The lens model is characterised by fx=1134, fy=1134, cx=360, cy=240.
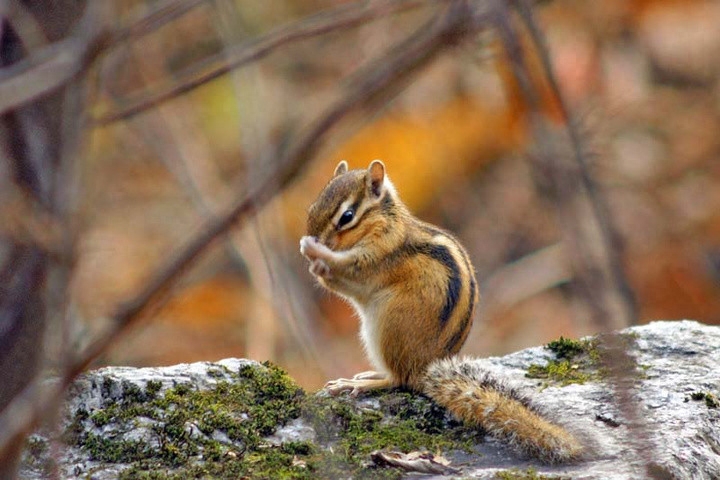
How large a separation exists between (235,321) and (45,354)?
21.9ft

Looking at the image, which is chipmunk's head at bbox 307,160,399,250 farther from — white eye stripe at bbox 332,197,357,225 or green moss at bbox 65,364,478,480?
green moss at bbox 65,364,478,480

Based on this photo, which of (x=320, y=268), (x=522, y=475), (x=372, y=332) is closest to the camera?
(x=522, y=475)

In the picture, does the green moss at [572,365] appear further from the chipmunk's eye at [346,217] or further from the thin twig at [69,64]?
the thin twig at [69,64]

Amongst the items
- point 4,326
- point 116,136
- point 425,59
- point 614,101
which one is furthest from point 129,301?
point 614,101

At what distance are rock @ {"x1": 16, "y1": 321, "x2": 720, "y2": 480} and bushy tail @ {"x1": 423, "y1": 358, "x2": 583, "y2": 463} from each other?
0.04 m

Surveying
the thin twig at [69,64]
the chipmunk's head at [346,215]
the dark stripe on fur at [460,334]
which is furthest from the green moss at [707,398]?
the thin twig at [69,64]

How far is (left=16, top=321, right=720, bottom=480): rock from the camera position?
280 cm

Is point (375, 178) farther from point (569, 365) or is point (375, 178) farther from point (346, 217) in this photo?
point (569, 365)

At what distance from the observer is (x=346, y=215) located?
4059 mm

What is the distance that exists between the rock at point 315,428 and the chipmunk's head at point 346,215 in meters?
0.72

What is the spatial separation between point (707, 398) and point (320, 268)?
1.38 meters

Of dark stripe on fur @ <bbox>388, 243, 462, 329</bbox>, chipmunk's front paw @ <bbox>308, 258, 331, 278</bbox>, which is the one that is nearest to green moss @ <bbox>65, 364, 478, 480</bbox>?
dark stripe on fur @ <bbox>388, 243, 462, 329</bbox>

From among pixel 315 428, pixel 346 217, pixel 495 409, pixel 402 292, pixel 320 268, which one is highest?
pixel 346 217

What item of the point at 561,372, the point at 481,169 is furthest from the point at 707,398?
the point at 481,169
